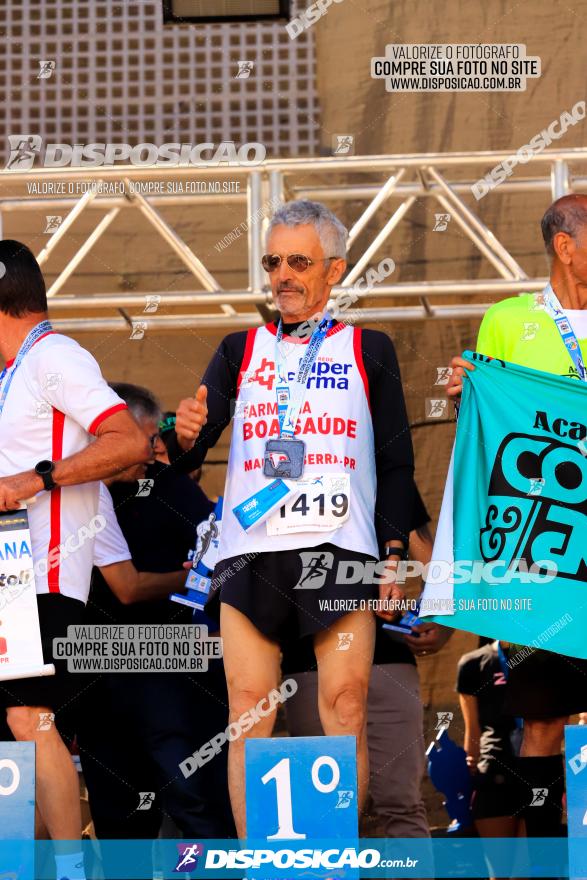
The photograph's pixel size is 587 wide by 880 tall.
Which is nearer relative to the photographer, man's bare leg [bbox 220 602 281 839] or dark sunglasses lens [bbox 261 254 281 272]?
man's bare leg [bbox 220 602 281 839]

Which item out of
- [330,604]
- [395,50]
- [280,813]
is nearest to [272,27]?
[395,50]

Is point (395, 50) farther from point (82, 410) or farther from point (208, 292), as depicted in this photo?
point (82, 410)

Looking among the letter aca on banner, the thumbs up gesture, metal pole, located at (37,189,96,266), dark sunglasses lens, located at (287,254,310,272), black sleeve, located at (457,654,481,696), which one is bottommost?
black sleeve, located at (457,654,481,696)

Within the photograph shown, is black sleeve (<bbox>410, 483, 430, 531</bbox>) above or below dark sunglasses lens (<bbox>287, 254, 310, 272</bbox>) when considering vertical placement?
below

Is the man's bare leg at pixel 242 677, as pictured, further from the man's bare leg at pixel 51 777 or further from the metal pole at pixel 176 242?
the metal pole at pixel 176 242

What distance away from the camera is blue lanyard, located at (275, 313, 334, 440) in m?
3.77

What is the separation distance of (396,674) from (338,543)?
0.95 meters

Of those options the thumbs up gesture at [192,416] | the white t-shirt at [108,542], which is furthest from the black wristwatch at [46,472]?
the white t-shirt at [108,542]

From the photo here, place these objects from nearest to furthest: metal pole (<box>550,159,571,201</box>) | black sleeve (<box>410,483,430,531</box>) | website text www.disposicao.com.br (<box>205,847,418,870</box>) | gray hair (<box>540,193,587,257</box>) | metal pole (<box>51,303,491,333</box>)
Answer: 1. website text www.disposicao.com.br (<box>205,847,418,870</box>)
2. gray hair (<box>540,193,587,257</box>)
3. black sleeve (<box>410,483,430,531</box>)
4. metal pole (<box>550,159,571,201</box>)
5. metal pole (<box>51,303,491,333</box>)

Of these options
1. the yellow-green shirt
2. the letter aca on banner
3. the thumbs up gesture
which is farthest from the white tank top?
the letter aca on banner

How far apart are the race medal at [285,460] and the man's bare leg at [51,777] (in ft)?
2.87

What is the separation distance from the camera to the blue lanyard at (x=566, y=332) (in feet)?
12.8

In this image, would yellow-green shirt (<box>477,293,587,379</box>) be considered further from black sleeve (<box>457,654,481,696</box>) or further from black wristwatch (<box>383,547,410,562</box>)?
black sleeve (<box>457,654,481,696</box>)

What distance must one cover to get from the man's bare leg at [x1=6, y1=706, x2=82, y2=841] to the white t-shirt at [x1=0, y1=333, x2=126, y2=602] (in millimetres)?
339
